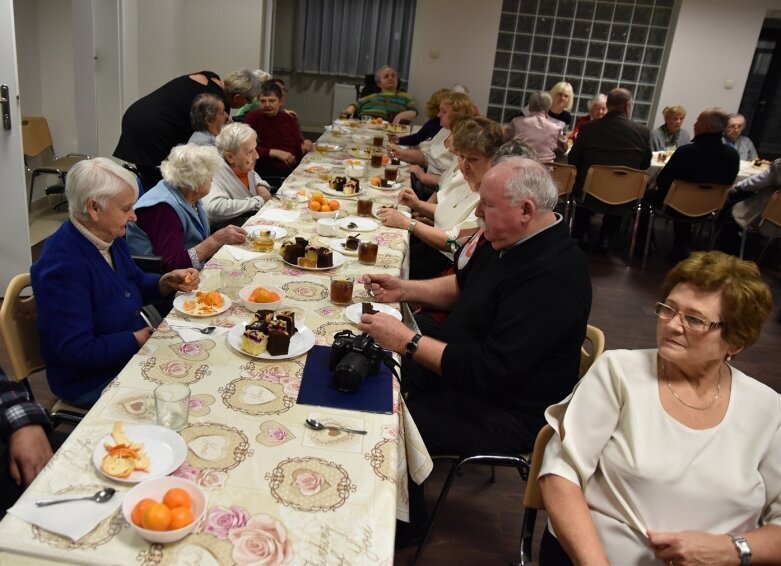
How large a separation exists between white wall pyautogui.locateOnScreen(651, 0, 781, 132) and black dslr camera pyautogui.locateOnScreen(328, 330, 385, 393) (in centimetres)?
711

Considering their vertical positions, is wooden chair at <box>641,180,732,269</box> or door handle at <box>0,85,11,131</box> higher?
door handle at <box>0,85,11,131</box>

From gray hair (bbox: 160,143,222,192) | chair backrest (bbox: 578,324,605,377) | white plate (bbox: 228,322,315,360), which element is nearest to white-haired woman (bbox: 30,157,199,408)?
white plate (bbox: 228,322,315,360)

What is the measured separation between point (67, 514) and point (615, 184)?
15.9ft

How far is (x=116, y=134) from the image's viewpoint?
5863 mm

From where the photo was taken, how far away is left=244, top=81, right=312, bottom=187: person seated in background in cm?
462

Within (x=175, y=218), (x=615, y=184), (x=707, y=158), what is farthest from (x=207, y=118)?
(x=707, y=158)

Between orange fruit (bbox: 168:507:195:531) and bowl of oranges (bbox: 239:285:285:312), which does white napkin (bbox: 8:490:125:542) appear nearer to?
orange fruit (bbox: 168:507:195:531)

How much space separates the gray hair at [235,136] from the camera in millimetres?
3160

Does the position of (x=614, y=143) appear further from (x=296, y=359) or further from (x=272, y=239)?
(x=296, y=359)

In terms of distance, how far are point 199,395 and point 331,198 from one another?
2003 millimetres

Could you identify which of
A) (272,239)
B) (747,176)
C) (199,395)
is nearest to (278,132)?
(272,239)

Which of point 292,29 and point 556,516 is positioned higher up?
point 292,29

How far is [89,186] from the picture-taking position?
1.78 m

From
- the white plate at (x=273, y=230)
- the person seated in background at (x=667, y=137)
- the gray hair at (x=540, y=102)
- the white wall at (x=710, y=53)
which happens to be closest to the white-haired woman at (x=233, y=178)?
the white plate at (x=273, y=230)
